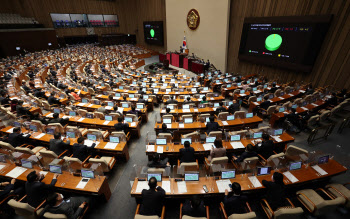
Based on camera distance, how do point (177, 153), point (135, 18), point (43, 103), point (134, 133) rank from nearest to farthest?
1. point (177, 153)
2. point (134, 133)
3. point (43, 103)
4. point (135, 18)

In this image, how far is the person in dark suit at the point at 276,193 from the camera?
3.83 meters

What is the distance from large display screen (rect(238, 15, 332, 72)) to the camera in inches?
405

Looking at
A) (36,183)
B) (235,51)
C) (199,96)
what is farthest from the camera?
(235,51)

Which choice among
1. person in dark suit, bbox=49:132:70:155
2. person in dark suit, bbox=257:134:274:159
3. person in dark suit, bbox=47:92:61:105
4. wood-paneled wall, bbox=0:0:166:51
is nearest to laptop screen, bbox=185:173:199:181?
person in dark suit, bbox=257:134:274:159

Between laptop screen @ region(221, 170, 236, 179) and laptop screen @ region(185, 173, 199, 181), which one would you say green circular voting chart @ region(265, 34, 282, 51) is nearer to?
laptop screen @ region(221, 170, 236, 179)

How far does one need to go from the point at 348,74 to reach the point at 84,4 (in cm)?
3732

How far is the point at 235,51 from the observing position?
16.3 meters

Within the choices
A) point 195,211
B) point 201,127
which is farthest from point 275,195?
point 201,127

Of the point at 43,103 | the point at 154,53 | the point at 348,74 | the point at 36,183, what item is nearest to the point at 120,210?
the point at 36,183

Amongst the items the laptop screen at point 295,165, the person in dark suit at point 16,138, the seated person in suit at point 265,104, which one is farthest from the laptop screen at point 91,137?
the seated person in suit at point 265,104

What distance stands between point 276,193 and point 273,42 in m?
12.3

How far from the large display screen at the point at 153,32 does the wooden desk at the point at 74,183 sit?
25737 mm

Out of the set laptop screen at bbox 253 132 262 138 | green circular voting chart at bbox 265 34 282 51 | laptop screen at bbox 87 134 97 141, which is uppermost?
green circular voting chart at bbox 265 34 282 51

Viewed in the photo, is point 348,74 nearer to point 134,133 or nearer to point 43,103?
point 134,133
